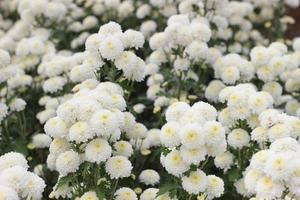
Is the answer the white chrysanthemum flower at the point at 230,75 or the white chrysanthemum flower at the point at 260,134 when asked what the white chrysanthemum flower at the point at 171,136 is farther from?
the white chrysanthemum flower at the point at 230,75

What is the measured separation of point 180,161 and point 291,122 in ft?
3.08

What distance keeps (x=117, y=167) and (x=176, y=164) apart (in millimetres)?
466

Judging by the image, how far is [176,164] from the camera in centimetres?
392

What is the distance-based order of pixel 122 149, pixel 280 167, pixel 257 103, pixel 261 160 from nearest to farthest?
1. pixel 280 167
2. pixel 261 160
3. pixel 122 149
4. pixel 257 103

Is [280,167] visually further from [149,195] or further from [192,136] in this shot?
[149,195]

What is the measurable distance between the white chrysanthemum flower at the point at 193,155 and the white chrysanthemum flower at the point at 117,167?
1.66 ft

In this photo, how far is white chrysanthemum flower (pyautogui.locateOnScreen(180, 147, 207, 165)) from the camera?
3821mm

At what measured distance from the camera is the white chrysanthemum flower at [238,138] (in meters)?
4.77

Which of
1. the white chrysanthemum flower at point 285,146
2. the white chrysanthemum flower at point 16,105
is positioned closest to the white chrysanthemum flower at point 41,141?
the white chrysanthemum flower at point 16,105

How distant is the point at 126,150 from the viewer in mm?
4414

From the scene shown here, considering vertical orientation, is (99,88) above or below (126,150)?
above

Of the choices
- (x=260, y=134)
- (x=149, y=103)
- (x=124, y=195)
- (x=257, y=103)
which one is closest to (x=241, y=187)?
(x=260, y=134)

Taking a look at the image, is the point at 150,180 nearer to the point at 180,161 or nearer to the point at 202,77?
the point at 180,161

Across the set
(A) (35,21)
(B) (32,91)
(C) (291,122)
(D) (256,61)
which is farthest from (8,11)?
(C) (291,122)
